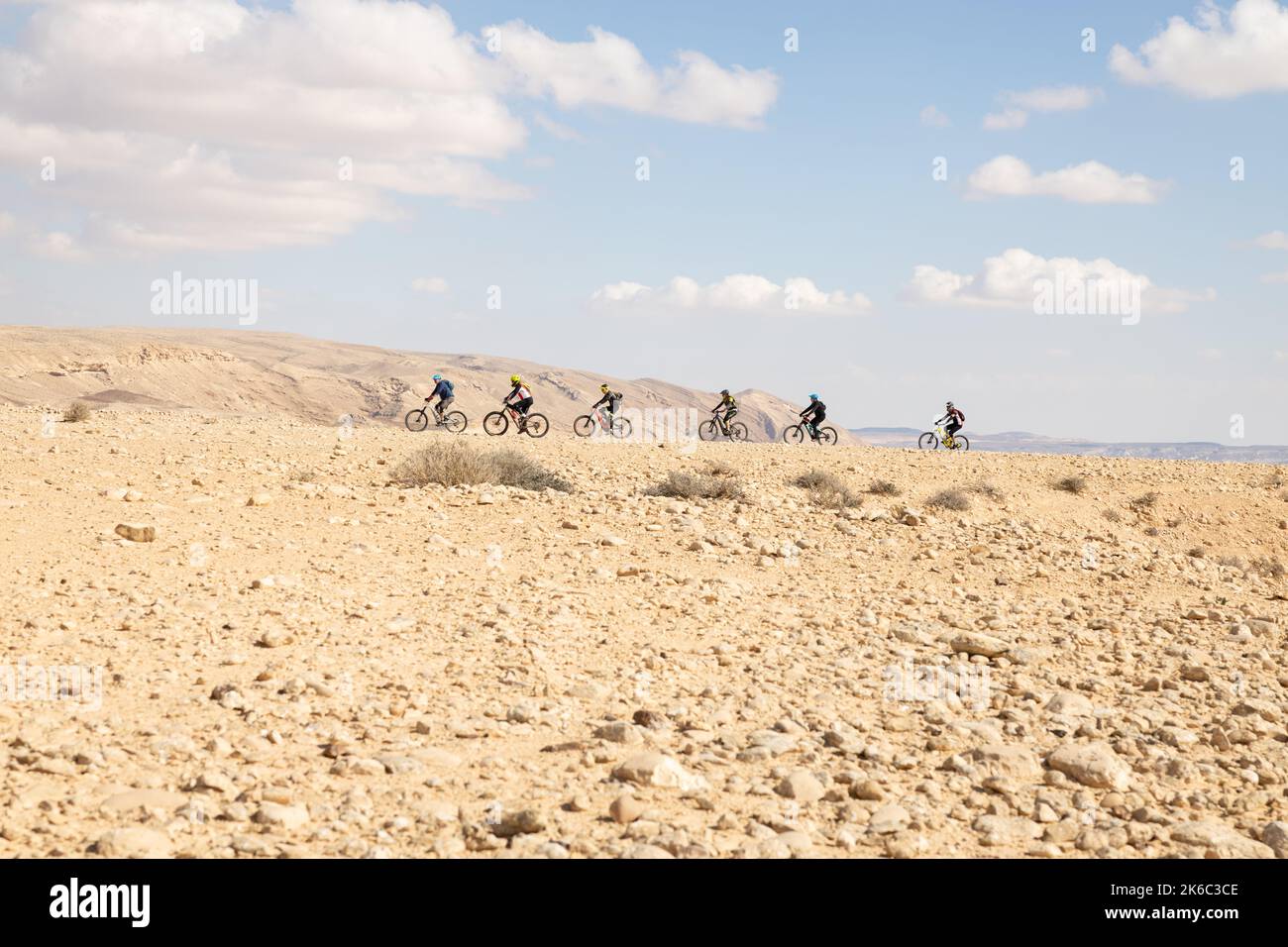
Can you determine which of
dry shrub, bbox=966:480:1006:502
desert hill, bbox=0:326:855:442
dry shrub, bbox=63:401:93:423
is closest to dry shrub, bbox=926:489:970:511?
dry shrub, bbox=966:480:1006:502

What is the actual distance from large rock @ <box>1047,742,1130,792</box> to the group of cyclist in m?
19.4

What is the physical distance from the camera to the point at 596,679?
665 centimetres

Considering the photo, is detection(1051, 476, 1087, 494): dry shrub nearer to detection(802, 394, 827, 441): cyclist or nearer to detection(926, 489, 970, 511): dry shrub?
detection(926, 489, 970, 511): dry shrub

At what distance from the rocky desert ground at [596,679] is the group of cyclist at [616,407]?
12.1m

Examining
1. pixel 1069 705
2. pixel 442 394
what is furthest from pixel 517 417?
pixel 1069 705

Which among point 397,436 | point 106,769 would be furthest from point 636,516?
point 397,436

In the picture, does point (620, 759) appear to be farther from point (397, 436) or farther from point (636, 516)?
point (397, 436)

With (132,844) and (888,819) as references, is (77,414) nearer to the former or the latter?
(132,844)

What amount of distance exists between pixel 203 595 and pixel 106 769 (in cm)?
299

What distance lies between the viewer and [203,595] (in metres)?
7.73

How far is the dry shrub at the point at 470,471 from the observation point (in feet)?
43.5

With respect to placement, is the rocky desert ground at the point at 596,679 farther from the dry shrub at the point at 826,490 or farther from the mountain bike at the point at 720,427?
the mountain bike at the point at 720,427

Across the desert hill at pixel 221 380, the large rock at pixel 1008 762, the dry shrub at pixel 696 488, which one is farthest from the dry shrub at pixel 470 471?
the desert hill at pixel 221 380

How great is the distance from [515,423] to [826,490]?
40.5 ft
